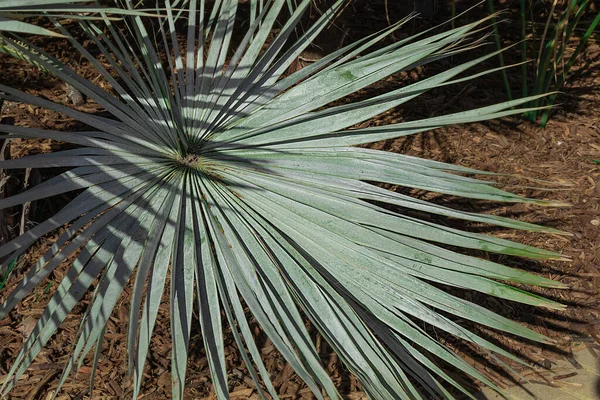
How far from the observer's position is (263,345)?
238cm

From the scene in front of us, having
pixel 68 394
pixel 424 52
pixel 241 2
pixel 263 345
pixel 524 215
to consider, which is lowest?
pixel 68 394

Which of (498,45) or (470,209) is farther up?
(498,45)

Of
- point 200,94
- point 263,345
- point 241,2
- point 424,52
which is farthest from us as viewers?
point 241,2

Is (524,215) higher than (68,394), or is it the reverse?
(524,215)

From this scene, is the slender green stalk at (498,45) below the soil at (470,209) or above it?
above

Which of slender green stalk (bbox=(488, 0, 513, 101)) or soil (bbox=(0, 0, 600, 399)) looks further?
slender green stalk (bbox=(488, 0, 513, 101))

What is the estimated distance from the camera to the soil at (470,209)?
7.45 feet

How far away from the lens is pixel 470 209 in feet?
9.26

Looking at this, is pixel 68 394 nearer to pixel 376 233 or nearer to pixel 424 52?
pixel 376 233

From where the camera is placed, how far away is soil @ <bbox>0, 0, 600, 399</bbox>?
2.27 metres

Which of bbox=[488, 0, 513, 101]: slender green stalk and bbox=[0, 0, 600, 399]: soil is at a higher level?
bbox=[488, 0, 513, 101]: slender green stalk

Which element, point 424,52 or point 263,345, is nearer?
point 424,52

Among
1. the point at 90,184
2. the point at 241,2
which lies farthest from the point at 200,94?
the point at 241,2

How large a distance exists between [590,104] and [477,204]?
1011 millimetres
